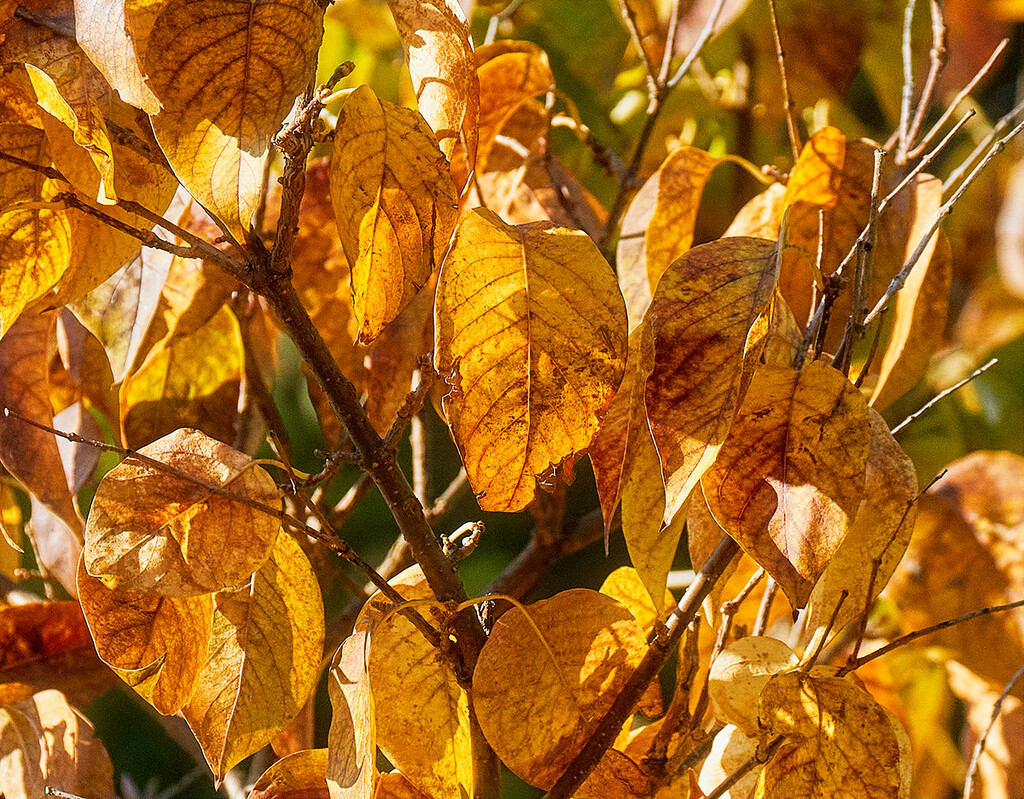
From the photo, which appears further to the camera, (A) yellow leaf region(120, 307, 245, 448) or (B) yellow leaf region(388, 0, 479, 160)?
(A) yellow leaf region(120, 307, 245, 448)

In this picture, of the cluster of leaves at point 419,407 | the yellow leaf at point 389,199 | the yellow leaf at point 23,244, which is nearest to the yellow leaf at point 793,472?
the cluster of leaves at point 419,407

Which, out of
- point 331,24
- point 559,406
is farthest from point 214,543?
point 331,24

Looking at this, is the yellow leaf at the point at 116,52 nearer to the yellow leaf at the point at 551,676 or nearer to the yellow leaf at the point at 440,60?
the yellow leaf at the point at 440,60

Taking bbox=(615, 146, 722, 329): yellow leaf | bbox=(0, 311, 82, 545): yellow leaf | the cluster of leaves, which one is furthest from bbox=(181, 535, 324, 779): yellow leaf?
bbox=(615, 146, 722, 329): yellow leaf

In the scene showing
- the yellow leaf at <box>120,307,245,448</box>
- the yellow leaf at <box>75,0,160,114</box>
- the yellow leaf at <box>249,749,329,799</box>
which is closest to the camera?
the yellow leaf at <box>75,0,160,114</box>

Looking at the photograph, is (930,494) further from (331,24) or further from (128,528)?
(331,24)

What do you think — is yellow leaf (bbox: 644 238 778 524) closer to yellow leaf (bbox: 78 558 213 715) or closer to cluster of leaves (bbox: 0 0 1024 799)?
cluster of leaves (bbox: 0 0 1024 799)

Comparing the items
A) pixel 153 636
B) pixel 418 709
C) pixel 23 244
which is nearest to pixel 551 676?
pixel 418 709

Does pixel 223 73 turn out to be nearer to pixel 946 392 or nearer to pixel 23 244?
pixel 23 244
